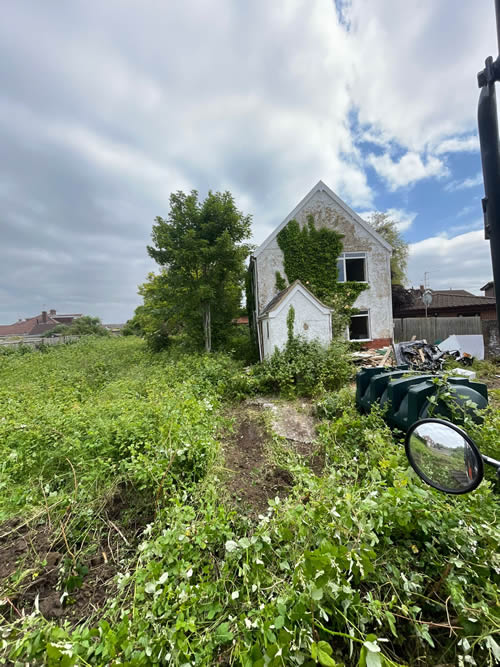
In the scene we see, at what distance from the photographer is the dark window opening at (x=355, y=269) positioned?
1230 cm

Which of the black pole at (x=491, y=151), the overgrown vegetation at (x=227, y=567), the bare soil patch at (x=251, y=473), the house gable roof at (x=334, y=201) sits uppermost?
the house gable roof at (x=334, y=201)

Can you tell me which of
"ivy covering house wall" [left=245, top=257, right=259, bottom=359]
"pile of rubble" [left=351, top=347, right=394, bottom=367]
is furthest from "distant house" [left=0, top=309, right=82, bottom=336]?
"pile of rubble" [left=351, top=347, right=394, bottom=367]

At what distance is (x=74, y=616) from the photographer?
5.43 feet

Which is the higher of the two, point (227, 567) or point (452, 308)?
point (452, 308)

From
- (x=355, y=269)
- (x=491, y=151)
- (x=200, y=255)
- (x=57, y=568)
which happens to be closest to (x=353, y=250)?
(x=355, y=269)

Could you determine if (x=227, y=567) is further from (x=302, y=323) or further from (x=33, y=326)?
(x=33, y=326)

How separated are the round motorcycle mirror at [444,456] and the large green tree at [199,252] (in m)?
9.69

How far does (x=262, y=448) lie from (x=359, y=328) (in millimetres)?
10127

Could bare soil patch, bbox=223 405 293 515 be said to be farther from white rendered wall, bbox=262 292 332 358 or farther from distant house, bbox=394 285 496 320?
distant house, bbox=394 285 496 320

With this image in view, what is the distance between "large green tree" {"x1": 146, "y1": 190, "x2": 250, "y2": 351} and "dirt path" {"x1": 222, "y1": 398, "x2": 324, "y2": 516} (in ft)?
20.4

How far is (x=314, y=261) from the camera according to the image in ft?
38.6

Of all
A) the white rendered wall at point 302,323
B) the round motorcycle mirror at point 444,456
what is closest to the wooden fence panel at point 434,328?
the white rendered wall at point 302,323

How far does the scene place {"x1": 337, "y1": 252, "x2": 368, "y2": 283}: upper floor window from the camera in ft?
39.4

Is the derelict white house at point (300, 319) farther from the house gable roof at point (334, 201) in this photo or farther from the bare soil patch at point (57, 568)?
the bare soil patch at point (57, 568)
